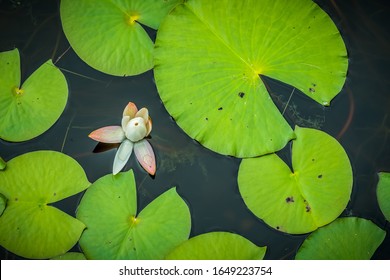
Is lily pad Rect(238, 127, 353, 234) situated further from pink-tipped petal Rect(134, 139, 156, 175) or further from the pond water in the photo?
pink-tipped petal Rect(134, 139, 156, 175)

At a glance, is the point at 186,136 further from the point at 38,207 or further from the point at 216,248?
the point at 38,207

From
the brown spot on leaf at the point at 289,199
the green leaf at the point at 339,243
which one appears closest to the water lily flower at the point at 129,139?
the brown spot on leaf at the point at 289,199

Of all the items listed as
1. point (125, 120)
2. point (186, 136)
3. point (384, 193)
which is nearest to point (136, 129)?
point (125, 120)

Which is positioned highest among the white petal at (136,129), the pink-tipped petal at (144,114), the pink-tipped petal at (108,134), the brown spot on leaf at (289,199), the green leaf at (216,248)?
the pink-tipped petal at (144,114)

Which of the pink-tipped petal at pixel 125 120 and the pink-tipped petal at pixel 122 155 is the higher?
the pink-tipped petal at pixel 125 120

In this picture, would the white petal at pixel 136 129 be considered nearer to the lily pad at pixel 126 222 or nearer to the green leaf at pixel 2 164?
the lily pad at pixel 126 222

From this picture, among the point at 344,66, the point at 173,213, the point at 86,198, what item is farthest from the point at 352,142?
the point at 86,198
